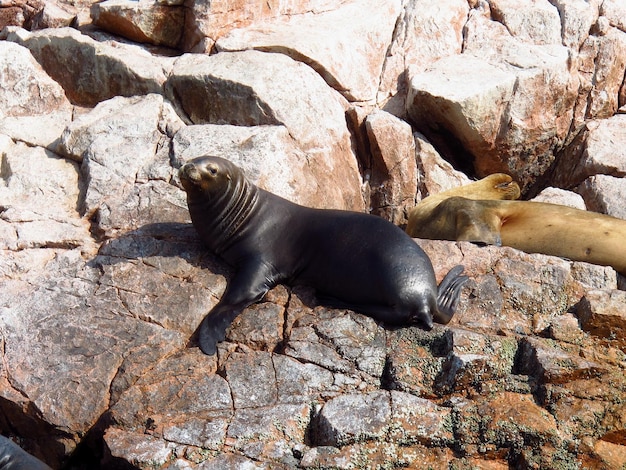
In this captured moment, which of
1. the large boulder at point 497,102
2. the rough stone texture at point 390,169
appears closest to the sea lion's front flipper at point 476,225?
the rough stone texture at point 390,169

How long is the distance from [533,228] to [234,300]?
324cm

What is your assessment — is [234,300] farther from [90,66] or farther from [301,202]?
[90,66]

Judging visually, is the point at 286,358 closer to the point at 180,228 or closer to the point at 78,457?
the point at 78,457

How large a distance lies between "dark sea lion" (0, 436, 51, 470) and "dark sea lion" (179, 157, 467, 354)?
4.74 ft

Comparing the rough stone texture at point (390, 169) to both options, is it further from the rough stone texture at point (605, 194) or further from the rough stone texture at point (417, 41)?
the rough stone texture at point (605, 194)

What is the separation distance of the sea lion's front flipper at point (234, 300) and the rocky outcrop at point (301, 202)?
0.29 feet

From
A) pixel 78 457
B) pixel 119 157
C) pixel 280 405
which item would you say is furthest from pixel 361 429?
pixel 119 157

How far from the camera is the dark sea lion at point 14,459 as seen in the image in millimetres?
5504

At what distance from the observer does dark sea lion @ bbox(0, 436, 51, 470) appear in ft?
18.1

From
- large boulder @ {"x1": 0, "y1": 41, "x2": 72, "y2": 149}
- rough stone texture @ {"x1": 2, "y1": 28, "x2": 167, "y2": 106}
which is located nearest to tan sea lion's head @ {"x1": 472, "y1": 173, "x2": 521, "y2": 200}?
rough stone texture @ {"x1": 2, "y1": 28, "x2": 167, "y2": 106}

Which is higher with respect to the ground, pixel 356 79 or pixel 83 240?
pixel 356 79

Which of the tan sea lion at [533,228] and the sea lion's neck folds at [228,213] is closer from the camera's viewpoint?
the sea lion's neck folds at [228,213]

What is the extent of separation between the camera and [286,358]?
6426mm

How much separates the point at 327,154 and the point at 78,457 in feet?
14.3
